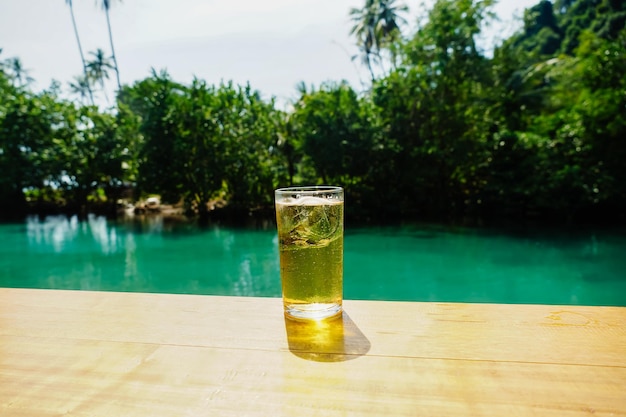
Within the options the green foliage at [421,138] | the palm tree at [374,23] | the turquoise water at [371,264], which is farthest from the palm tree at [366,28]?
the turquoise water at [371,264]

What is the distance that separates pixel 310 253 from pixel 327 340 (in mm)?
202

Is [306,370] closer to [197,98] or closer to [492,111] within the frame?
[197,98]

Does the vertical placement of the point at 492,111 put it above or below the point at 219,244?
above

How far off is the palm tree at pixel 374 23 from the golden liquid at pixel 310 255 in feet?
77.7

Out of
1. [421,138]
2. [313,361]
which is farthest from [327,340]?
[421,138]

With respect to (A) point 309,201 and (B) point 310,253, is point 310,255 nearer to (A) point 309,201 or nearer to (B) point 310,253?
(B) point 310,253

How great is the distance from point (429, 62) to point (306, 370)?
13.8m

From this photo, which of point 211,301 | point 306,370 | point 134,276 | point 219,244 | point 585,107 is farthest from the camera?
point 585,107

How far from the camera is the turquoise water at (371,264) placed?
5.98m

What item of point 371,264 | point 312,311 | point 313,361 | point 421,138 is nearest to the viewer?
point 313,361

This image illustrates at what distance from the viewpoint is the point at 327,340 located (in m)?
0.75

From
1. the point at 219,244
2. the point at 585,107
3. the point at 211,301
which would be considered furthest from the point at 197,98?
the point at 211,301

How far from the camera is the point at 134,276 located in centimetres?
696

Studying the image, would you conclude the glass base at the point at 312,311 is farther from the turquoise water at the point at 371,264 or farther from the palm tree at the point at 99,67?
Result: the palm tree at the point at 99,67
